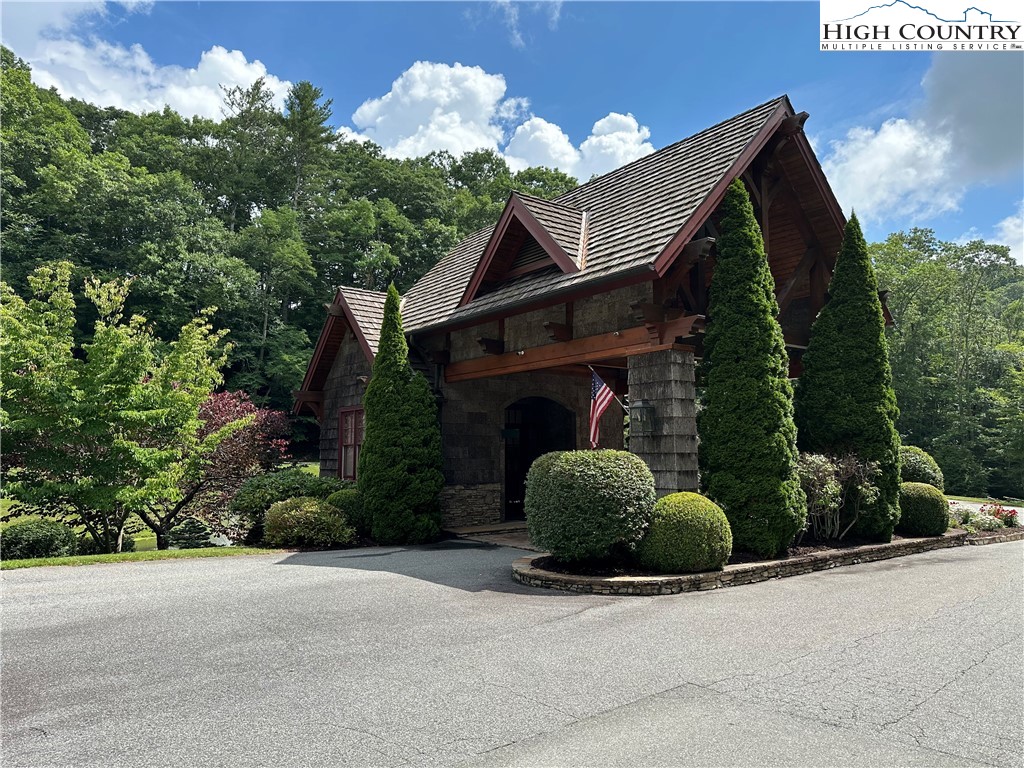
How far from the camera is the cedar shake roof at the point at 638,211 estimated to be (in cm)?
991

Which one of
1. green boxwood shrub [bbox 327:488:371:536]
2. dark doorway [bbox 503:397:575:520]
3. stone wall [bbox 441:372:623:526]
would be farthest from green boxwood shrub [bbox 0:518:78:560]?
dark doorway [bbox 503:397:575:520]

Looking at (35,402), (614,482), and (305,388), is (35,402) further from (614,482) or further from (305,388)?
(614,482)

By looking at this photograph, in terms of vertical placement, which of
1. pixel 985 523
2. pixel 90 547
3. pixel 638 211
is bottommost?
pixel 985 523

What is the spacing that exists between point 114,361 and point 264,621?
23.4ft

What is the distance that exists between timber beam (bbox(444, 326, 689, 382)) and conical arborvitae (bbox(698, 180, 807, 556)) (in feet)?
3.14

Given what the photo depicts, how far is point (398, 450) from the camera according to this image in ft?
40.4

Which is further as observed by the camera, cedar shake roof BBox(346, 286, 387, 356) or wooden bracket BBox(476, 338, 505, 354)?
cedar shake roof BBox(346, 286, 387, 356)

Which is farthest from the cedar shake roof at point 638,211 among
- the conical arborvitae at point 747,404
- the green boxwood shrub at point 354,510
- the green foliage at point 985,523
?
the green foliage at point 985,523

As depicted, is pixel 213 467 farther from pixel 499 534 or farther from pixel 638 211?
pixel 638 211

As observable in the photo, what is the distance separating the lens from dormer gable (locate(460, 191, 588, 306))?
446 inches

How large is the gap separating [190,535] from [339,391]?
5137mm

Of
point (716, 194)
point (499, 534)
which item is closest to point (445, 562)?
point (499, 534)

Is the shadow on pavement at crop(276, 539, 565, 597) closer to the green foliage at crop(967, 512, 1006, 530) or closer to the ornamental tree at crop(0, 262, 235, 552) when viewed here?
the ornamental tree at crop(0, 262, 235, 552)

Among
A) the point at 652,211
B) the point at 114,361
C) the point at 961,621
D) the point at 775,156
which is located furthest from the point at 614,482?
the point at 114,361
